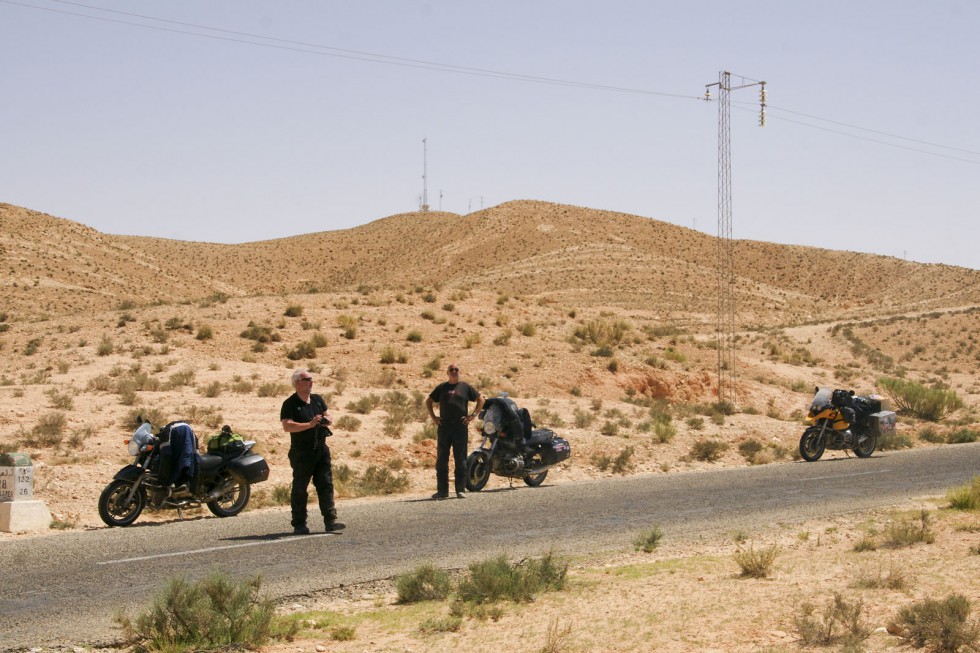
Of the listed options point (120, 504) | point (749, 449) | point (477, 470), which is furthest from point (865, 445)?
point (120, 504)

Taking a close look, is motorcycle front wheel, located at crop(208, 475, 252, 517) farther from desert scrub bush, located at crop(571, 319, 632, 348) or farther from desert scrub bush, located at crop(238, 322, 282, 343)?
desert scrub bush, located at crop(571, 319, 632, 348)

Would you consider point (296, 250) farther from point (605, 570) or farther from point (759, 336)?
point (605, 570)

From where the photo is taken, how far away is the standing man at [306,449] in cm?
1297

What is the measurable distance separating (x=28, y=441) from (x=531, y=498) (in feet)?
32.2

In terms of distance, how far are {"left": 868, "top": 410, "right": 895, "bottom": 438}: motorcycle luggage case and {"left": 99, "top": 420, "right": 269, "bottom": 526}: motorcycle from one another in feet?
49.5

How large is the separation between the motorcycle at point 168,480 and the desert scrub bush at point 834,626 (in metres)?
9.04

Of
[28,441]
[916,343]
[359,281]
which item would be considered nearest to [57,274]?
[359,281]

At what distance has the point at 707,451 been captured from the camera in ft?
84.3

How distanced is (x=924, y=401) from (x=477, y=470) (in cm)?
2628

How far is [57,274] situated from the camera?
8744 centimetres

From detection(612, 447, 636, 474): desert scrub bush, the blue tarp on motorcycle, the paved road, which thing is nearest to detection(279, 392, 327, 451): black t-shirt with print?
the paved road

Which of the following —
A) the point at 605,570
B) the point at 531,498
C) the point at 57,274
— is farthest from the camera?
the point at 57,274

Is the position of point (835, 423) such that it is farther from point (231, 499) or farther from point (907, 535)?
point (231, 499)

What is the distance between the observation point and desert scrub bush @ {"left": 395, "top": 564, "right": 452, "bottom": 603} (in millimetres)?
9461
